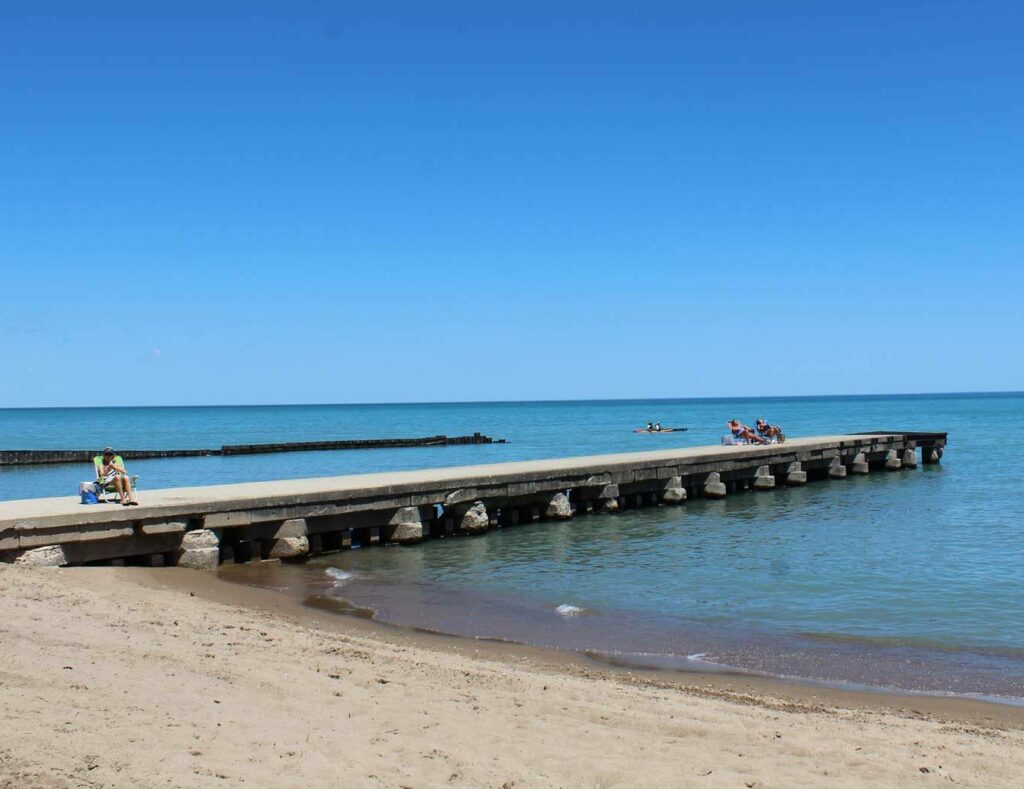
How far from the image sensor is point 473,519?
21.6 metres

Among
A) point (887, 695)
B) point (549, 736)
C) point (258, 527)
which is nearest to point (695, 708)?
point (549, 736)

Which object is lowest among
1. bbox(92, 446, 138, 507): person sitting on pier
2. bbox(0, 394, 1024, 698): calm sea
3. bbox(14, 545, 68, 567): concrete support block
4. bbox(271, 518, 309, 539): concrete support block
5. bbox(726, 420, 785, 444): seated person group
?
bbox(0, 394, 1024, 698): calm sea

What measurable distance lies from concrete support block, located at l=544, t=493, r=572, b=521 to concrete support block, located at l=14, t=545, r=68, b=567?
40.1 ft

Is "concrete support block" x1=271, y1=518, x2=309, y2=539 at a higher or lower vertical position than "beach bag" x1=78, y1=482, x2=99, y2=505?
lower

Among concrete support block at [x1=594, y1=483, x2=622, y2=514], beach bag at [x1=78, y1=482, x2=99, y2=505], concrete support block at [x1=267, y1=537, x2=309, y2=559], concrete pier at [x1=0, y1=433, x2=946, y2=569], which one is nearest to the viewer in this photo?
concrete pier at [x1=0, y1=433, x2=946, y2=569]

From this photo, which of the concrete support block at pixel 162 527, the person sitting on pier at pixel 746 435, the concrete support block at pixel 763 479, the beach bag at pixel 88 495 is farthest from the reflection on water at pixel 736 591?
the person sitting on pier at pixel 746 435

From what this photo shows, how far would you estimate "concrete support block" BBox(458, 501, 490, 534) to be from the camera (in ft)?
70.8

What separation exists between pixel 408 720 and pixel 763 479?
84.1 ft

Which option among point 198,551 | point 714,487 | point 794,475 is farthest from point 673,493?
point 198,551

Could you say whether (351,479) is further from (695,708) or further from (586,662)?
(695,708)

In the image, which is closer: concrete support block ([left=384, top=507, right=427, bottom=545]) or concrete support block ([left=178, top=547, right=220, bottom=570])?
concrete support block ([left=178, top=547, right=220, bottom=570])

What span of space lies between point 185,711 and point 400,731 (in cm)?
157

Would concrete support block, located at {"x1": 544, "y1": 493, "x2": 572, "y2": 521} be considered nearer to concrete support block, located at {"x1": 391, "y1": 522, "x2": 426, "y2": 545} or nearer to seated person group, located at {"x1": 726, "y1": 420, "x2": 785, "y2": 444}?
concrete support block, located at {"x1": 391, "y1": 522, "x2": 426, "y2": 545}

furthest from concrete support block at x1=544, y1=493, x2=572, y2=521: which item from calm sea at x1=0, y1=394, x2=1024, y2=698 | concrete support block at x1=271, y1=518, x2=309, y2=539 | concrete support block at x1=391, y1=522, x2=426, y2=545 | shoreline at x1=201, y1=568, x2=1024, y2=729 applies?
shoreline at x1=201, y1=568, x2=1024, y2=729
